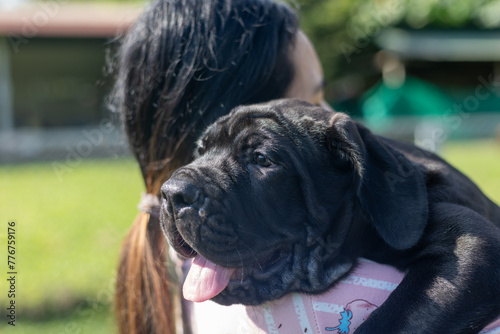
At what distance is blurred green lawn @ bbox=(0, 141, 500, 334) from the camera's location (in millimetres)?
5586

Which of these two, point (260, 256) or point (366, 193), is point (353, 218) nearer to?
point (366, 193)

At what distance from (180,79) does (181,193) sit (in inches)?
29.2

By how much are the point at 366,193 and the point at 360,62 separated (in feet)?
79.0

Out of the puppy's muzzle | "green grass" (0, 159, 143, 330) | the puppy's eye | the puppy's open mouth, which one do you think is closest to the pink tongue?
the puppy's open mouth

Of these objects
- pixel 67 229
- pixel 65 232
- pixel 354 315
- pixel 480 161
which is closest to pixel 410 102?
pixel 480 161

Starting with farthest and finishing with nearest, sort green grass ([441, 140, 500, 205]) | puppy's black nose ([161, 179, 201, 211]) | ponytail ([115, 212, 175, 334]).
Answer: green grass ([441, 140, 500, 205])
ponytail ([115, 212, 175, 334])
puppy's black nose ([161, 179, 201, 211])

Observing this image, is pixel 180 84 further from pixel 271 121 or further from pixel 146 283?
pixel 146 283

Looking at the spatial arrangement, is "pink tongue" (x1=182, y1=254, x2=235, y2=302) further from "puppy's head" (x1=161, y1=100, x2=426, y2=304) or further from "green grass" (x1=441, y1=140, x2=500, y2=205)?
"green grass" (x1=441, y1=140, x2=500, y2=205)

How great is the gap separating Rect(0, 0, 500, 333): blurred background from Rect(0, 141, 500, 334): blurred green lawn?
4cm

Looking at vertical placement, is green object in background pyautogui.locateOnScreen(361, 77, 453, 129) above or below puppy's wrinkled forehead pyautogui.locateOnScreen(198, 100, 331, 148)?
below

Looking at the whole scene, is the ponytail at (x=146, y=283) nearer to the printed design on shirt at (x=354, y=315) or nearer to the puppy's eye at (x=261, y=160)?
the puppy's eye at (x=261, y=160)

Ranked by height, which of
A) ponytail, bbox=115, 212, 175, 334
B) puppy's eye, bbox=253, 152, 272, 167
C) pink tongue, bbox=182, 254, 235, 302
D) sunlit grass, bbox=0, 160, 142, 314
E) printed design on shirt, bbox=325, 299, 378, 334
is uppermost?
puppy's eye, bbox=253, 152, 272, 167

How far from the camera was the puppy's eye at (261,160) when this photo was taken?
2230 millimetres

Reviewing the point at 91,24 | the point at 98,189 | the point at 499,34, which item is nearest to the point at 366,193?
the point at 98,189
